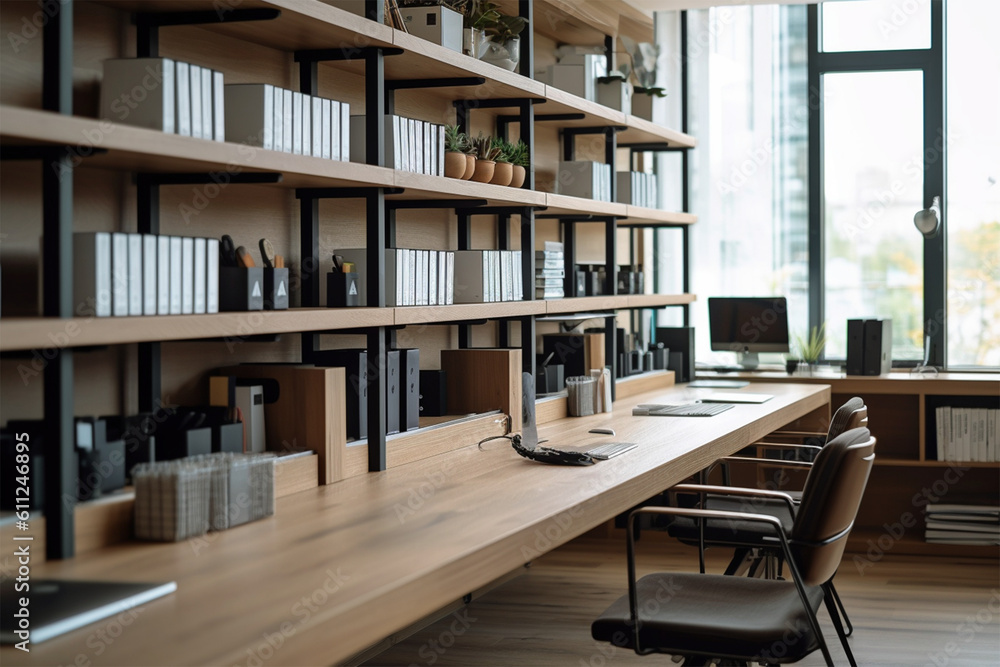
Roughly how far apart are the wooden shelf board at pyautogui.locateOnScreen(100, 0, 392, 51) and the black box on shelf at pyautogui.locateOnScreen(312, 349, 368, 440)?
2.84ft

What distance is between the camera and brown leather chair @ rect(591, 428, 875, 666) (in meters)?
2.50

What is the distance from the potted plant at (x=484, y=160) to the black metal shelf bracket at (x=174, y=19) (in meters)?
1.20

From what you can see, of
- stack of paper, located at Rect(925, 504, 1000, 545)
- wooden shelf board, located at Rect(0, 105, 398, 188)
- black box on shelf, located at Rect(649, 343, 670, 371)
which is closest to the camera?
wooden shelf board, located at Rect(0, 105, 398, 188)

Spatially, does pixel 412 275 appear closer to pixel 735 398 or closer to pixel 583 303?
pixel 583 303

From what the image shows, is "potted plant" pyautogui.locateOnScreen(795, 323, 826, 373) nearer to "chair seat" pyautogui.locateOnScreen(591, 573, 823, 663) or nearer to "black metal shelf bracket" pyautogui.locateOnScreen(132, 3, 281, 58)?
"chair seat" pyautogui.locateOnScreen(591, 573, 823, 663)

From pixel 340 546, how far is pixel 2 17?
51.8 inches

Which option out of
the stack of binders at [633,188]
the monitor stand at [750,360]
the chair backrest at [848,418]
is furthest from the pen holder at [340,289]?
the monitor stand at [750,360]

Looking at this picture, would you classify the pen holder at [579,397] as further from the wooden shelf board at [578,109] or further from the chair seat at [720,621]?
the chair seat at [720,621]

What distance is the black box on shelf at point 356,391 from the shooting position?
2.97 meters

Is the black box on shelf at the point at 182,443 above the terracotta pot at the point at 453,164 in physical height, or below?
below

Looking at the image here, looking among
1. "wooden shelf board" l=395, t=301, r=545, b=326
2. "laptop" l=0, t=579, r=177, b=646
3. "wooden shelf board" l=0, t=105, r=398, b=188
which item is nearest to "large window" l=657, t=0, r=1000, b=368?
"wooden shelf board" l=395, t=301, r=545, b=326

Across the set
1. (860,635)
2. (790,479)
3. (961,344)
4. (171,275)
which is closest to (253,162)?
(171,275)

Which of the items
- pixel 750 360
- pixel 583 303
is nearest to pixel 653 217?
pixel 583 303

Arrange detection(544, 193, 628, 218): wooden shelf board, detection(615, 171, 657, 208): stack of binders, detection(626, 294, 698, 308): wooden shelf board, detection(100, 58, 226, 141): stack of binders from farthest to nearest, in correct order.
Answer: detection(615, 171, 657, 208): stack of binders
detection(626, 294, 698, 308): wooden shelf board
detection(544, 193, 628, 218): wooden shelf board
detection(100, 58, 226, 141): stack of binders
